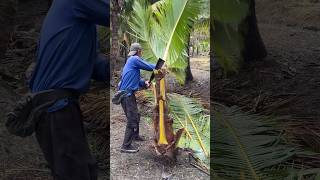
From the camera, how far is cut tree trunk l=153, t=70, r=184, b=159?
331cm

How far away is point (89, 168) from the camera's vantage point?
358cm

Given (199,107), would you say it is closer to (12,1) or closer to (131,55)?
(131,55)

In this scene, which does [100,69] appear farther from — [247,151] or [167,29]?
[247,151]

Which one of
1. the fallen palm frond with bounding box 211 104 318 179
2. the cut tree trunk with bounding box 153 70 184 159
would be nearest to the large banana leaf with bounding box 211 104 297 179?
the fallen palm frond with bounding box 211 104 318 179

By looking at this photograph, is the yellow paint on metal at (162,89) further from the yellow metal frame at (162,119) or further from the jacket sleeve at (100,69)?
the jacket sleeve at (100,69)

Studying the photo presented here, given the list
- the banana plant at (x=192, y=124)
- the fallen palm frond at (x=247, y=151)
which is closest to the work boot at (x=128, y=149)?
the banana plant at (x=192, y=124)

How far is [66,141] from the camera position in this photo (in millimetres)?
3451

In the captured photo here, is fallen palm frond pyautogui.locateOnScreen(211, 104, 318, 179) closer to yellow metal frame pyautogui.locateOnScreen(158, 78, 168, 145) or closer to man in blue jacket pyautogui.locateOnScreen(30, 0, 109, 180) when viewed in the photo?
yellow metal frame pyautogui.locateOnScreen(158, 78, 168, 145)

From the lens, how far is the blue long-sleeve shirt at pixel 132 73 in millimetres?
3279

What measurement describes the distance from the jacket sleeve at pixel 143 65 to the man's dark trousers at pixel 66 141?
46 centimetres

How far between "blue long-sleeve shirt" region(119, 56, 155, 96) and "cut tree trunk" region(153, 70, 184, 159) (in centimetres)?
10

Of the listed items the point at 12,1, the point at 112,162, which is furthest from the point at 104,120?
the point at 112,162

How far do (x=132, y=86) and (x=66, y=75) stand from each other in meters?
0.38

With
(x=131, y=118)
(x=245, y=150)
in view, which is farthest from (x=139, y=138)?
(x=245, y=150)
